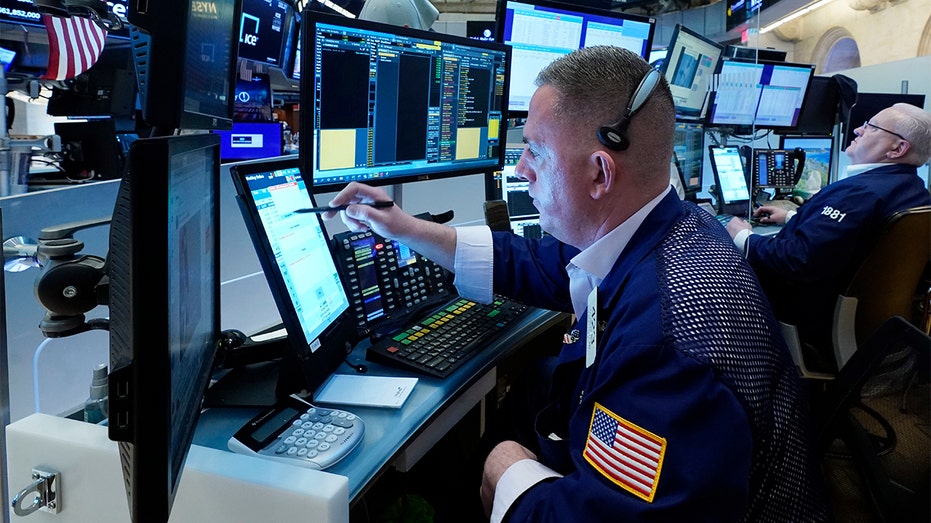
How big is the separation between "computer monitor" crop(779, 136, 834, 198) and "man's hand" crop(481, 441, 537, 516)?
12.2 ft

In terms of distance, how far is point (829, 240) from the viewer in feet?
7.75

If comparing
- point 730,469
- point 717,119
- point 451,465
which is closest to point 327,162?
point 730,469

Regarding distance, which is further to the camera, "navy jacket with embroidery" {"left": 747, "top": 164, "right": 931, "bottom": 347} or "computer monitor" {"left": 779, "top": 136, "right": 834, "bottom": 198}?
"computer monitor" {"left": 779, "top": 136, "right": 834, "bottom": 198}

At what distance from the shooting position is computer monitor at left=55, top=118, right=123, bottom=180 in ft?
10.2

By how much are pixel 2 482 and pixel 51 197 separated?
0.43 metres

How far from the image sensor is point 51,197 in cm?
98

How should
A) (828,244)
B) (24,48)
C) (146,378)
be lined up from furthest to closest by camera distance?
(24,48) < (828,244) < (146,378)

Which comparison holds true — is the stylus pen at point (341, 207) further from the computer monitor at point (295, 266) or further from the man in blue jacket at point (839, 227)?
the man in blue jacket at point (839, 227)

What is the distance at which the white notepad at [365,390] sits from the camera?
104cm

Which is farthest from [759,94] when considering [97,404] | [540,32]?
[97,404]

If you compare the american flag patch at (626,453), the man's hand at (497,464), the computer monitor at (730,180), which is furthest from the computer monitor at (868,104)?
the american flag patch at (626,453)

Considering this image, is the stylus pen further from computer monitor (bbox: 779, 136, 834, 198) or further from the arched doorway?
the arched doorway

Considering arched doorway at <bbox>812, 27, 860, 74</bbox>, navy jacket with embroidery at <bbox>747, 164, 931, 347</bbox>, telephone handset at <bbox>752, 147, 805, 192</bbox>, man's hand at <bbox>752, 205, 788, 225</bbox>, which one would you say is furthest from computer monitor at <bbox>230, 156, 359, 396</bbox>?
arched doorway at <bbox>812, 27, 860, 74</bbox>

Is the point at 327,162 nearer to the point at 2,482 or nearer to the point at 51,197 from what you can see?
the point at 51,197
